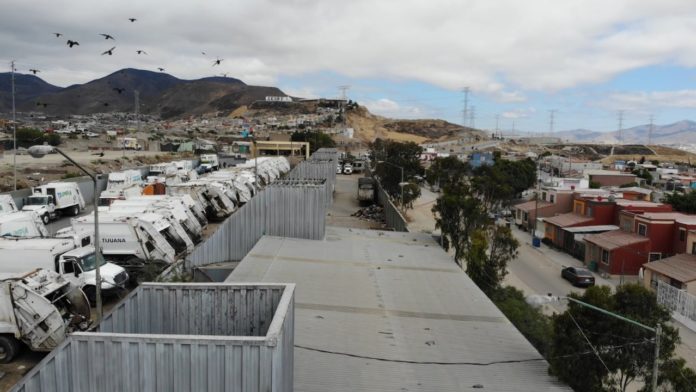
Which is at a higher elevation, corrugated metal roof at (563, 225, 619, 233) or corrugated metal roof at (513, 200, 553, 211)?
corrugated metal roof at (513, 200, 553, 211)

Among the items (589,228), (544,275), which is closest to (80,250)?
(544,275)

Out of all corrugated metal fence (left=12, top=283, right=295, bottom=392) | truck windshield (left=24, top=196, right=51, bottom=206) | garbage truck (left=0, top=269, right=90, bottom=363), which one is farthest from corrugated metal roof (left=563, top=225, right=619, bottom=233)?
corrugated metal fence (left=12, top=283, right=295, bottom=392)

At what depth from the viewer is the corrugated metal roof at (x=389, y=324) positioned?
1012 cm

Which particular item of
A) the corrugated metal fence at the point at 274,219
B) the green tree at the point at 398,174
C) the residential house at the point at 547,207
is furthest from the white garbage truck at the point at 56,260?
the residential house at the point at 547,207

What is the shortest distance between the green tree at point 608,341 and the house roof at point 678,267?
59.9 ft

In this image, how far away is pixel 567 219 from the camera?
41.9m

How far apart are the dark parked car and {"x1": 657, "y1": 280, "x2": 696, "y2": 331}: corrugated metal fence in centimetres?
368

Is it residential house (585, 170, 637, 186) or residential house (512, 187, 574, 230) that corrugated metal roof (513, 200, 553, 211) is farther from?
residential house (585, 170, 637, 186)

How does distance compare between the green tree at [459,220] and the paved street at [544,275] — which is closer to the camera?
the paved street at [544,275]

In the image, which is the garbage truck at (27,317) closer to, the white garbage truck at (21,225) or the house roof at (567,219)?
the white garbage truck at (21,225)

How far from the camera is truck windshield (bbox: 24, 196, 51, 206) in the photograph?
32.8 m

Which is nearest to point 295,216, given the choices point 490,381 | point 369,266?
point 369,266

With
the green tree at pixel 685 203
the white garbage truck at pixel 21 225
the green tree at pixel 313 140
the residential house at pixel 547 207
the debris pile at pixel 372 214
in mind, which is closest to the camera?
the white garbage truck at pixel 21 225

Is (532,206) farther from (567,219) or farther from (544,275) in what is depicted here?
(544,275)
